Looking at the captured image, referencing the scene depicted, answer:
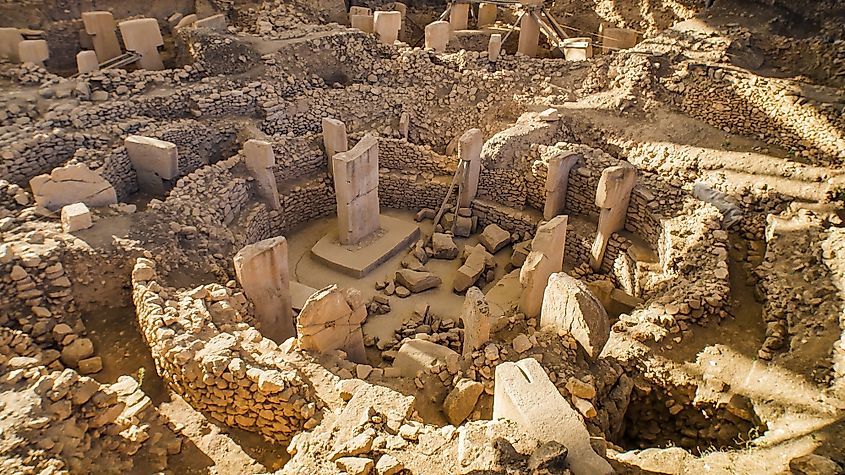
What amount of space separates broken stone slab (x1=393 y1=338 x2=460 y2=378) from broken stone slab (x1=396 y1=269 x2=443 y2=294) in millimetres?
2426

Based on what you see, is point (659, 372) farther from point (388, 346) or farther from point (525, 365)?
point (388, 346)

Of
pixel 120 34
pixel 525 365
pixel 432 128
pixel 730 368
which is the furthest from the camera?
pixel 120 34

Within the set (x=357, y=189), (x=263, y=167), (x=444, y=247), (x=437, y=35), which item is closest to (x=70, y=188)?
(x=263, y=167)

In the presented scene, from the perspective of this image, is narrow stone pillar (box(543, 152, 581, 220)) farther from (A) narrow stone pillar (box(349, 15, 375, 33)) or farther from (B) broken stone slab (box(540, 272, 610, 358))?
(A) narrow stone pillar (box(349, 15, 375, 33))

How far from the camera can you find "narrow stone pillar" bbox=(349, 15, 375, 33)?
13883 mm

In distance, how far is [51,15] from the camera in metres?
12.9

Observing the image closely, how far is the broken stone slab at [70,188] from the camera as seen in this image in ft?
26.2

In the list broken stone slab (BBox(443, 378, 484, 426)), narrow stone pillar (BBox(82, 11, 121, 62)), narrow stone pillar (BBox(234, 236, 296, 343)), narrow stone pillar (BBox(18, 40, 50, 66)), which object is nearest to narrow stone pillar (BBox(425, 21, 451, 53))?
narrow stone pillar (BBox(82, 11, 121, 62))

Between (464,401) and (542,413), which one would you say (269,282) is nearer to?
(464,401)

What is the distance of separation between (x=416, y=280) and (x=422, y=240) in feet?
5.04

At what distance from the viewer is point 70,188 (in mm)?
8133

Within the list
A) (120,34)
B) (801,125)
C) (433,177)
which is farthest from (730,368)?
(120,34)

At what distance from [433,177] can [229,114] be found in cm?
421

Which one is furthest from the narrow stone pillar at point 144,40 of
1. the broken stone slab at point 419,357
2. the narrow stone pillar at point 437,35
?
the broken stone slab at point 419,357
